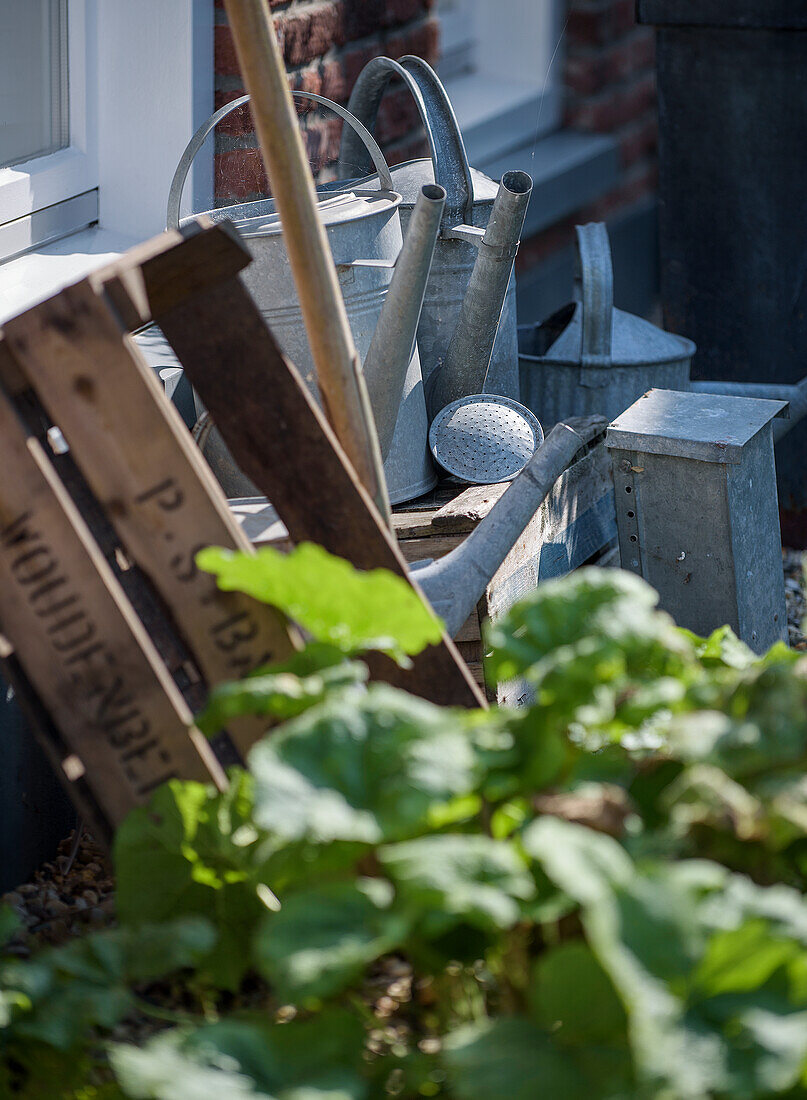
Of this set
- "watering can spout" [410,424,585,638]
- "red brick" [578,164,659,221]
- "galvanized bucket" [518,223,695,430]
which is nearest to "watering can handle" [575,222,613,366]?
"galvanized bucket" [518,223,695,430]

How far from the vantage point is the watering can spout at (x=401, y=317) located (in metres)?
1.45

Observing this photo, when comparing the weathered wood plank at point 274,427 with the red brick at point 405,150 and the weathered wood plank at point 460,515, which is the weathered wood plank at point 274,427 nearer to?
the weathered wood plank at point 460,515

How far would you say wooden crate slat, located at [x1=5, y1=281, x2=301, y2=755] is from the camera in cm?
99

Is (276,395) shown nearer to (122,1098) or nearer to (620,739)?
(620,739)

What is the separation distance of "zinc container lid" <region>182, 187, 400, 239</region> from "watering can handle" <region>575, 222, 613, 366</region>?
54 cm

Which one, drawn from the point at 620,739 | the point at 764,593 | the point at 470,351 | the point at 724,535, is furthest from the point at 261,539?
the point at 764,593

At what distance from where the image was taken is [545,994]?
2.27ft

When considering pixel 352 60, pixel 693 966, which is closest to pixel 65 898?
pixel 693 966

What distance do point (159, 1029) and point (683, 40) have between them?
237cm

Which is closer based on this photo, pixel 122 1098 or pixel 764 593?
pixel 122 1098

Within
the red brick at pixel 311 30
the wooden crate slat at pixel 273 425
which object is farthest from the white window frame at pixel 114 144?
the wooden crate slat at pixel 273 425

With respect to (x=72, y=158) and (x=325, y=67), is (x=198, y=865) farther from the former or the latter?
(x=325, y=67)

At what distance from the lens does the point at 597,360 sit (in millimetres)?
2176

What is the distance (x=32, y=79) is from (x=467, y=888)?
172cm
